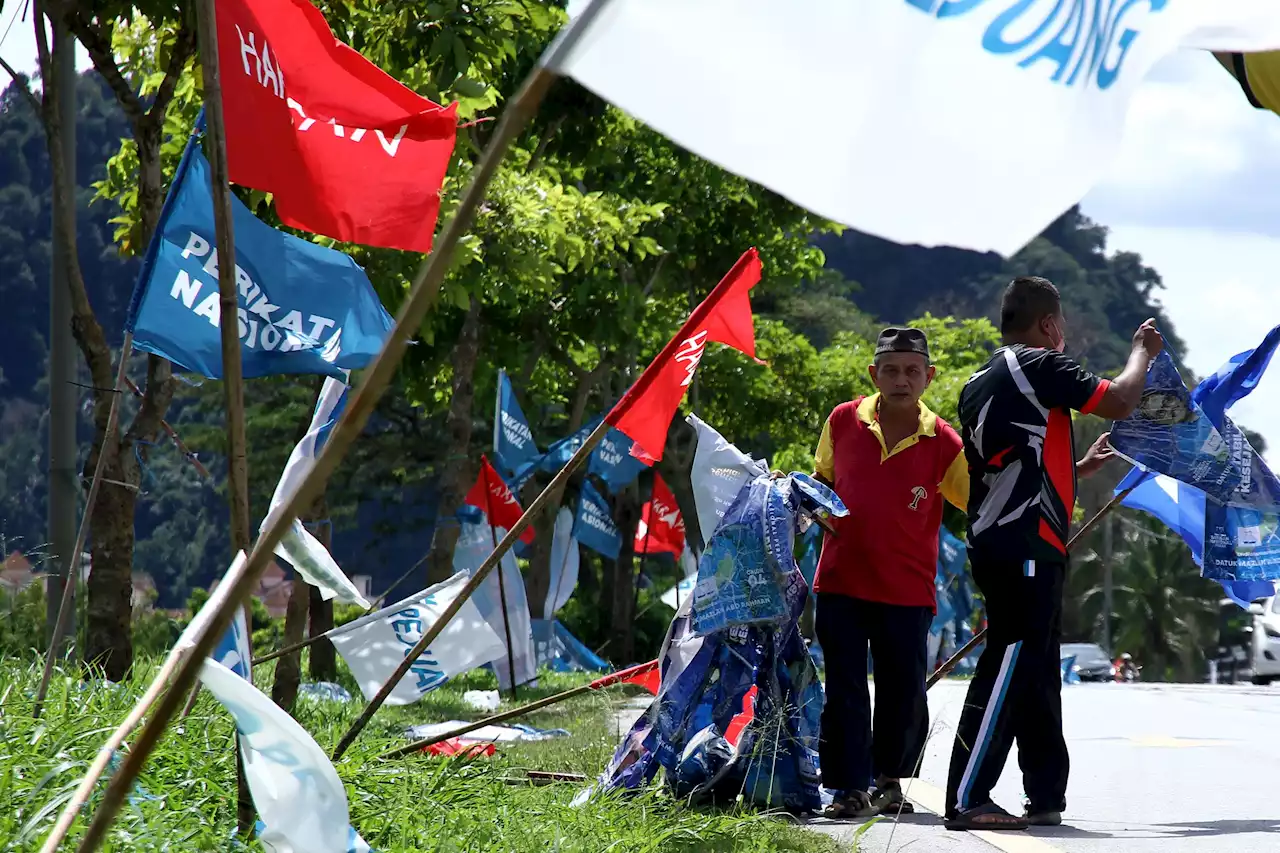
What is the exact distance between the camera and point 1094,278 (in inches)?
5340

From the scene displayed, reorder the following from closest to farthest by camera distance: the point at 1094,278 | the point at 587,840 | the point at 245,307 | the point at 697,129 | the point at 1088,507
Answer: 1. the point at 697,129
2. the point at 587,840
3. the point at 245,307
4. the point at 1088,507
5. the point at 1094,278

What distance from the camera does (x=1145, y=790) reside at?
7.48 meters

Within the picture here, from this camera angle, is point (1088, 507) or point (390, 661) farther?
point (1088, 507)

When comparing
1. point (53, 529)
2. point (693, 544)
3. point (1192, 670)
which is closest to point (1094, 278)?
point (1192, 670)

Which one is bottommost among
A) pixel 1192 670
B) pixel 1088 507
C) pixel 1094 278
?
pixel 1192 670

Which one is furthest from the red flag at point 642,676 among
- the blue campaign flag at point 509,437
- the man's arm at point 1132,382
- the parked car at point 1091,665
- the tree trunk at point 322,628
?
the parked car at point 1091,665

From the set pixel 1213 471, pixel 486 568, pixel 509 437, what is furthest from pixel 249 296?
pixel 509 437

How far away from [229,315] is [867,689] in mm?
3154

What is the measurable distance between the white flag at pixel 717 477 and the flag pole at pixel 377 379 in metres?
4.59

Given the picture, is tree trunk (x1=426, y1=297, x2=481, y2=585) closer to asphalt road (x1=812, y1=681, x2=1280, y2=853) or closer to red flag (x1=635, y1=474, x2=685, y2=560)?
asphalt road (x1=812, y1=681, x2=1280, y2=853)

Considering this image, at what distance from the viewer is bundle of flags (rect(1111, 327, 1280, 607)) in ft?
21.3

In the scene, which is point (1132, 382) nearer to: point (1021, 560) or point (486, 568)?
point (1021, 560)

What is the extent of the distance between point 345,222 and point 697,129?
3.07m

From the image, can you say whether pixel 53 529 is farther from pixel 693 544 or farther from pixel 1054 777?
pixel 693 544
